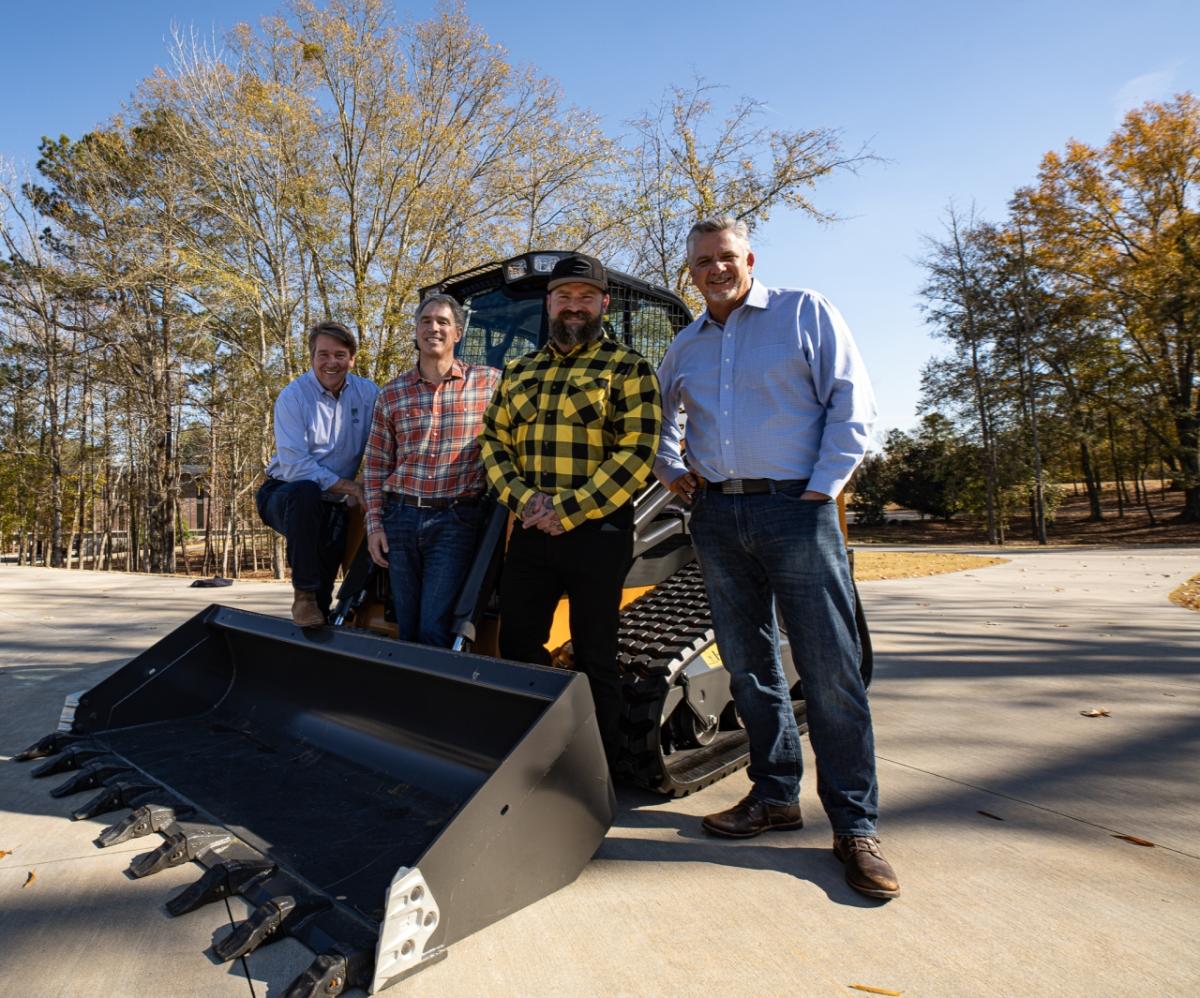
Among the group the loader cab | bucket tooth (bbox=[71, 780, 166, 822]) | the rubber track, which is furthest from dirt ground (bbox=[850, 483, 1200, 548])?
bucket tooth (bbox=[71, 780, 166, 822])

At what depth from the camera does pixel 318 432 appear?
3818 millimetres

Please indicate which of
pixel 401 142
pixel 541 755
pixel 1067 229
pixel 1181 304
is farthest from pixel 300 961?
pixel 1067 229


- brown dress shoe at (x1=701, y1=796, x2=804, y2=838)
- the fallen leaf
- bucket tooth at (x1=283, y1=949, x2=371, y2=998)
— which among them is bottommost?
the fallen leaf

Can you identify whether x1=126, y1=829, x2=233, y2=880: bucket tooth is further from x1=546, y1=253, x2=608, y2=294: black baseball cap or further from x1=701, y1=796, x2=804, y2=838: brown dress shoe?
x1=546, y1=253, x2=608, y2=294: black baseball cap

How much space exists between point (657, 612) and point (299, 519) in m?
1.66

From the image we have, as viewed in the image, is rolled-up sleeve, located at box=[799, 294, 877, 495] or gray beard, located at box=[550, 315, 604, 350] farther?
gray beard, located at box=[550, 315, 604, 350]

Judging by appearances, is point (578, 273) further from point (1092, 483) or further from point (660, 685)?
point (1092, 483)

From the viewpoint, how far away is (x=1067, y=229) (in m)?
26.5

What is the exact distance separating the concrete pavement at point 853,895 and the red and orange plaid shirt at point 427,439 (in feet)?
4.90

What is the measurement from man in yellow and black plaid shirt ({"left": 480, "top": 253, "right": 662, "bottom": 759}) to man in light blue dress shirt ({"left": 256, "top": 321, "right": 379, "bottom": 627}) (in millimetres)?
1127

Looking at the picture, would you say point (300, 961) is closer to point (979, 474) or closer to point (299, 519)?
point (299, 519)

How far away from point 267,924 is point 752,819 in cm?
158

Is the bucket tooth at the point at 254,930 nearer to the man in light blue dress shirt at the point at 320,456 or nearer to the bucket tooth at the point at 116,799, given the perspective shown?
the bucket tooth at the point at 116,799

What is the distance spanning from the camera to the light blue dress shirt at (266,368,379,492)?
3.76 meters
